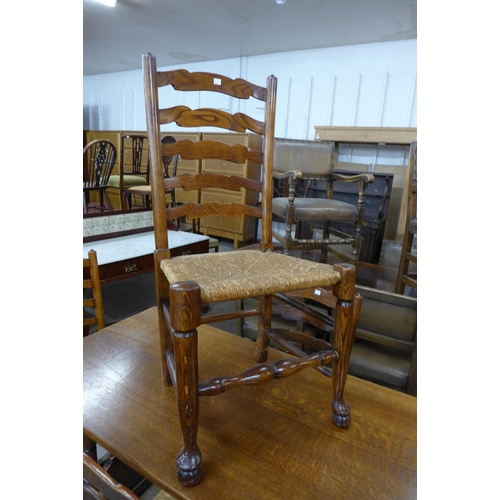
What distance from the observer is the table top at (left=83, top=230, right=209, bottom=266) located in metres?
1.82

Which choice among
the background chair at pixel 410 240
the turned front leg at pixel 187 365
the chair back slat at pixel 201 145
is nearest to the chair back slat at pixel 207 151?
the chair back slat at pixel 201 145

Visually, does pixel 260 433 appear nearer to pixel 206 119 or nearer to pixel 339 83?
pixel 206 119

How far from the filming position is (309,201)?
2.08m

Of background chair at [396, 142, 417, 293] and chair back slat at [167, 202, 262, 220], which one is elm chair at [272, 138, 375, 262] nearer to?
background chair at [396, 142, 417, 293]

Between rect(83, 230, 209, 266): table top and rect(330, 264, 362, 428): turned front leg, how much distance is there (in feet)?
4.27

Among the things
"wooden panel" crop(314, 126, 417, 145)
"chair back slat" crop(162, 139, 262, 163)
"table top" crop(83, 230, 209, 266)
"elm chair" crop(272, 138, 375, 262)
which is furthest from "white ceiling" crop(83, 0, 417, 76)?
"chair back slat" crop(162, 139, 262, 163)

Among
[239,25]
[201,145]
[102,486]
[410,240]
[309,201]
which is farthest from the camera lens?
[239,25]

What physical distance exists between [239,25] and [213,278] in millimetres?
3513

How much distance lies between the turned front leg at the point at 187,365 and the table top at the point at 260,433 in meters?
0.04

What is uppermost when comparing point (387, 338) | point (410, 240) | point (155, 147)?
point (155, 147)

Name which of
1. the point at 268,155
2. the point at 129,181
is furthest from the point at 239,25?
the point at 268,155

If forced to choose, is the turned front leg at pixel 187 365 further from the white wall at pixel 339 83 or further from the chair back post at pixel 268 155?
the white wall at pixel 339 83

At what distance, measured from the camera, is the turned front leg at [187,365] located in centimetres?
61

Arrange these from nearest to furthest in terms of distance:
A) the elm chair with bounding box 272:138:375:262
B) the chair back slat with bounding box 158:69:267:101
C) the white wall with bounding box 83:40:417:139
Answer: the chair back slat with bounding box 158:69:267:101, the elm chair with bounding box 272:138:375:262, the white wall with bounding box 83:40:417:139
